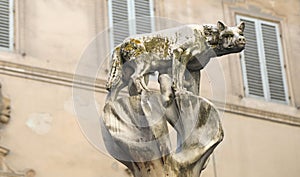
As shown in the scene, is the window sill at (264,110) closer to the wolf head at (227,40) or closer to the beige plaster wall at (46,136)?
the beige plaster wall at (46,136)

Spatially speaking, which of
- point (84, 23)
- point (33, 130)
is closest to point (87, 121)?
point (33, 130)

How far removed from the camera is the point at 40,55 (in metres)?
12.8

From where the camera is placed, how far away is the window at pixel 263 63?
14.3 m

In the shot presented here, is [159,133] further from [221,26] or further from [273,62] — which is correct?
[273,62]

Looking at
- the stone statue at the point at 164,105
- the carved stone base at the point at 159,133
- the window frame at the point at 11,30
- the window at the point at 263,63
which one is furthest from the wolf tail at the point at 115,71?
the window at the point at 263,63

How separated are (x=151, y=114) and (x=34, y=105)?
727 cm

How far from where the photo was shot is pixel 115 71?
5.55 m

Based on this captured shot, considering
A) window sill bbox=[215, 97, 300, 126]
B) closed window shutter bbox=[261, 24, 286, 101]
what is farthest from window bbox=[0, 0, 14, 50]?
closed window shutter bbox=[261, 24, 286, 101]

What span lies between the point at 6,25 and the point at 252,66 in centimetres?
392

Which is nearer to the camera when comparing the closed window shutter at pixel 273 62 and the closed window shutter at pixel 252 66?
the closed window shutter at pixel 252 66

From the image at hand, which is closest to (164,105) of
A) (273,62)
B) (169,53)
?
(169,53)

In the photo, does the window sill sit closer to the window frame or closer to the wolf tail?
the window frame

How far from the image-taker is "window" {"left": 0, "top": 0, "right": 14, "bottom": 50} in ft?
41.4

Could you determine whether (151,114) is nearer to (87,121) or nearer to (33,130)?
(87,121)
